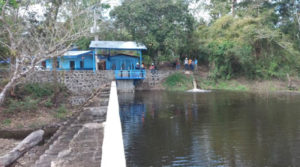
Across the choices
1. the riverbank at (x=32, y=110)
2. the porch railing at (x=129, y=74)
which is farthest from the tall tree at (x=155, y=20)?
the riverbank at (x=32, y=110)

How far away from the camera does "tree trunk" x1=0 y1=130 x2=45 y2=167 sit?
5773mm

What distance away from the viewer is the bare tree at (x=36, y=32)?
9691 mm

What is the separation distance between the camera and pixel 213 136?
8594 millimetres

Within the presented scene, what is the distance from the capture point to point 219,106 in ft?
46.8

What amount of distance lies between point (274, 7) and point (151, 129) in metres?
23.0

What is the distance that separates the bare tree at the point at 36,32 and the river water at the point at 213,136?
13.8 ft

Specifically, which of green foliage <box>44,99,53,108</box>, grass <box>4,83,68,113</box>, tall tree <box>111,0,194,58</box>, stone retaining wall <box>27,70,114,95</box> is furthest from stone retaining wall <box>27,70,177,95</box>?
tall tree <box>111,0,194,58</box>

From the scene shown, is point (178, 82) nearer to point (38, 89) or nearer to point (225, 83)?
point (225, 83)

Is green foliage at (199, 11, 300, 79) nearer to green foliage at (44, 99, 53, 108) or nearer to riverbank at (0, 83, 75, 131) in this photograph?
riverbank at (0, 83, 75, 131)

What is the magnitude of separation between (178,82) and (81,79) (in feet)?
28.7

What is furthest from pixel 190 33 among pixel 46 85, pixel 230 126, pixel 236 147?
pixel 236 147

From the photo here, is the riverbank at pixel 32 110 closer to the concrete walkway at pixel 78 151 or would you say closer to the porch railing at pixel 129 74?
the concrete walkway at pixel 78 151

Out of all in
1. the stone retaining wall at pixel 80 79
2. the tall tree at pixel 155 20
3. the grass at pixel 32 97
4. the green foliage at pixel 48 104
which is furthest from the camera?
the tall tree at pixel 155 20

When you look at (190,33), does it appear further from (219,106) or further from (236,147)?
(236,147)
